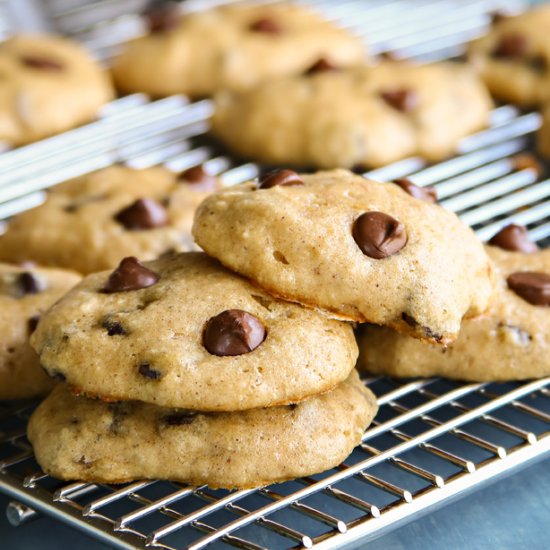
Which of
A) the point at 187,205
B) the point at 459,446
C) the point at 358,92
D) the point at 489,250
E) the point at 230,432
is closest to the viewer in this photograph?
the point at 230,432

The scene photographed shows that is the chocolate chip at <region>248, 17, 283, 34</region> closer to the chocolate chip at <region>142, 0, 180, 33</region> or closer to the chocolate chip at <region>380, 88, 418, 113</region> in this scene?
the chocolate chip at <region>142, 0, 180, 33</region>

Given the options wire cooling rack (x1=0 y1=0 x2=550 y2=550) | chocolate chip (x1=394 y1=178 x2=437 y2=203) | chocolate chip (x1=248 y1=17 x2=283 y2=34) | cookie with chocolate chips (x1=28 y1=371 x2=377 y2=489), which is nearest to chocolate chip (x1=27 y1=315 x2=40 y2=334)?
wire cooling rack (x1=0 y1=0 x2=550 y2=550)

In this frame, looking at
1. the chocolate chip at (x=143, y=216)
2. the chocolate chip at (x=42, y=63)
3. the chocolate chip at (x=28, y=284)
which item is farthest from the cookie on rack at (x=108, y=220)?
the chocolate chip at (x=42, y=63)

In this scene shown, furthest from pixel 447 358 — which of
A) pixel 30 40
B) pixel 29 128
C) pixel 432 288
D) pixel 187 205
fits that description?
pixel 30 40

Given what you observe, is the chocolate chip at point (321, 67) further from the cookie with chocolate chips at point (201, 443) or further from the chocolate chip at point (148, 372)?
the chocolate chip at point (148, 372)

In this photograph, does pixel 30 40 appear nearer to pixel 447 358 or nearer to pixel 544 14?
pixel 544 14

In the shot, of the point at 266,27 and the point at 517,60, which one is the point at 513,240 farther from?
the point at 266,27
